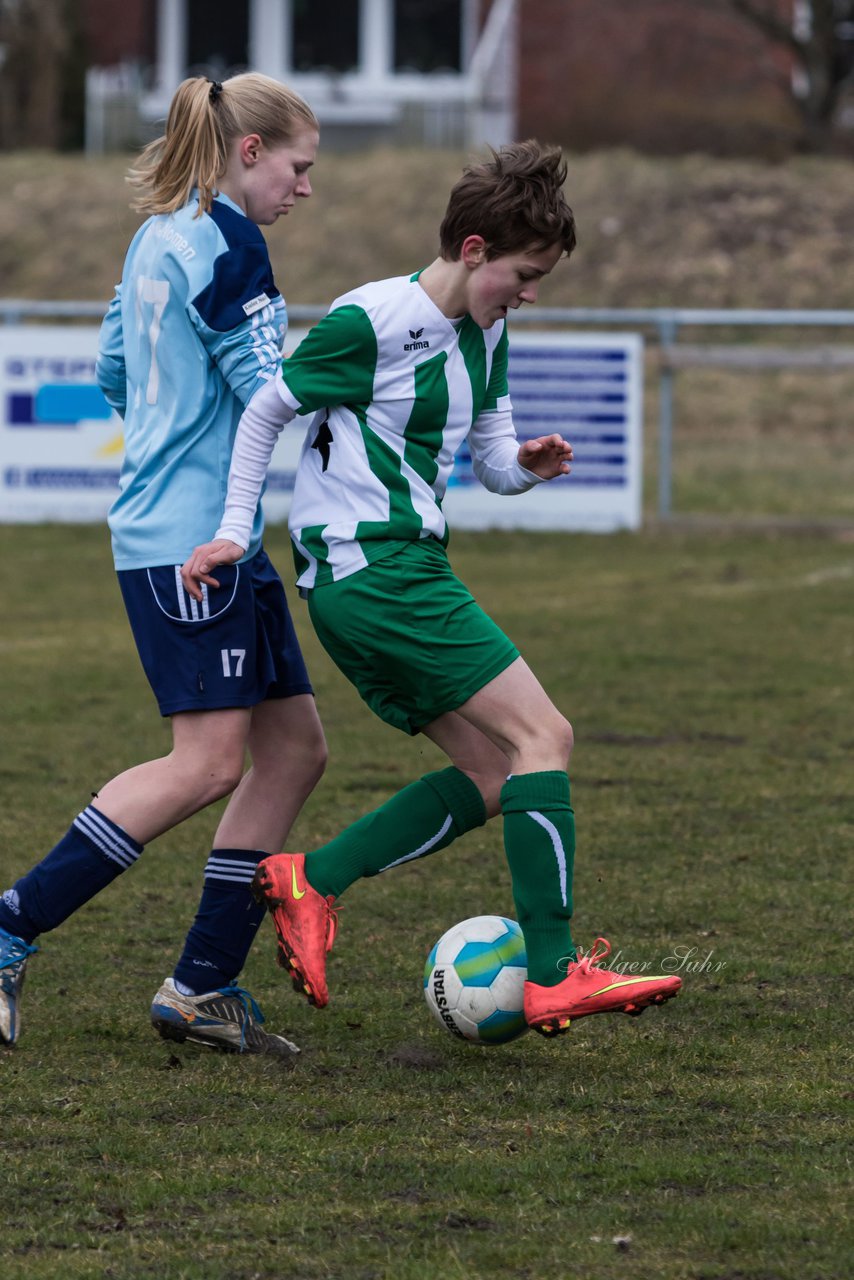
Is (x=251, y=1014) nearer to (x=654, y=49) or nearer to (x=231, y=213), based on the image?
(x=231, y=213)

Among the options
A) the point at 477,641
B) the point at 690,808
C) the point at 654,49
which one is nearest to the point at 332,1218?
the point at 477,641

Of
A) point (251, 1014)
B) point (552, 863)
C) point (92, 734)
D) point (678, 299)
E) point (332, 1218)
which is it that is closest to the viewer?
point (332, 1218)

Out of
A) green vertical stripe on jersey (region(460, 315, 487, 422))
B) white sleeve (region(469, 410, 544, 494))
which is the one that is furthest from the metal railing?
green vertical stripe on jersey (region(460, 315, 487, 422))

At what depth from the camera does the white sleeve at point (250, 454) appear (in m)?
3.83

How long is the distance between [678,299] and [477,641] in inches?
851

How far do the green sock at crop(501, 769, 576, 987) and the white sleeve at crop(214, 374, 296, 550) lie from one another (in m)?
0.76

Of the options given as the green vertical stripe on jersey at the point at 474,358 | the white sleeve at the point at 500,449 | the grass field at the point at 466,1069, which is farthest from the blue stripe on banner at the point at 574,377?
the green vertical stripe on jersey at the point at 474,358

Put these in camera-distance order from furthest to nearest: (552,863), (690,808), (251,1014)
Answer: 1. (690,808)
2. (251,1014)
3. (552,863)

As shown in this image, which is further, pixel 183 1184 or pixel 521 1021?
pixel 521 1021

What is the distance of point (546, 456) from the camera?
428cm

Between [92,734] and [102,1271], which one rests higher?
[102,1271]

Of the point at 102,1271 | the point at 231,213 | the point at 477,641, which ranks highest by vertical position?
the point at 231,213

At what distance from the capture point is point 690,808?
6523 millimetres

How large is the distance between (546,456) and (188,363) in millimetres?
840
